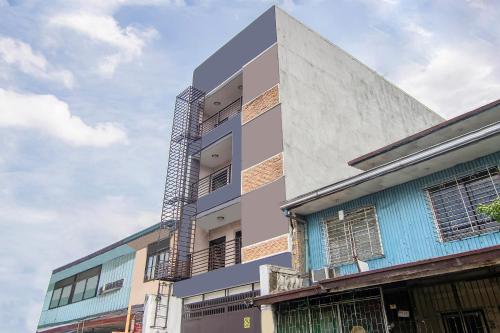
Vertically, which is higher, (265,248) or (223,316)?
(265,248)

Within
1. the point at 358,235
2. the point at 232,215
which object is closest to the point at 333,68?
the point at 232,215

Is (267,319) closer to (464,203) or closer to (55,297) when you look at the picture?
(464,203)

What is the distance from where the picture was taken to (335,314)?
11.0 m

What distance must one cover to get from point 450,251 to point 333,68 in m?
11.8

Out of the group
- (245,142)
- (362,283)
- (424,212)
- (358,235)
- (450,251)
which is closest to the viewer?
(362,283)

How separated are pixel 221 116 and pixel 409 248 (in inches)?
519

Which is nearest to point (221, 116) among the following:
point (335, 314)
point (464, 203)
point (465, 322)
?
point (335, 314)

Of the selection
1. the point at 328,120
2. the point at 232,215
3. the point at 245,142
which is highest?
the point at 328,120

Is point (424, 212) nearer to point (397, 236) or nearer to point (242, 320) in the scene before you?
point (397, 236)

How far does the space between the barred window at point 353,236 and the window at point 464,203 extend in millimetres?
1906

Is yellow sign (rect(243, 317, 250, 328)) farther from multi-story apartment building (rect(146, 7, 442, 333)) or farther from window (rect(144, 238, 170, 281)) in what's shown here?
window (rect(144, 238, 170, 281))

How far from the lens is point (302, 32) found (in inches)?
765

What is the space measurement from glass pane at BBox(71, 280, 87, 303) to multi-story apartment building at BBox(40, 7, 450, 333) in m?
7.83

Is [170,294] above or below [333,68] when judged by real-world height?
below
